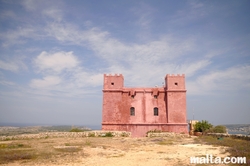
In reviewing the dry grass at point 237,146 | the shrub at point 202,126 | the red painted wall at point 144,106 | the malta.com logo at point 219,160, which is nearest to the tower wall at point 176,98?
the red painted wall at point 144,106

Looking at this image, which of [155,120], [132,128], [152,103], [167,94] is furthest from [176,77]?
[132,128]

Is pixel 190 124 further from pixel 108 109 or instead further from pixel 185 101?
pixel 108 109

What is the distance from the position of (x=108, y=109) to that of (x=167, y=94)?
9.19m

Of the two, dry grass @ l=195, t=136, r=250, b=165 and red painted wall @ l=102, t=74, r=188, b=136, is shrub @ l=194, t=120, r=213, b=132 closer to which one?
red painted wall @ l=102, t=74, r=188, b=136

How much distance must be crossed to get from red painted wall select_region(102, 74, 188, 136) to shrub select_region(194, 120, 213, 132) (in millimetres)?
1634

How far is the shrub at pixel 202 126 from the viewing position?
87.5 feet

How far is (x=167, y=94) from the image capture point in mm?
28844

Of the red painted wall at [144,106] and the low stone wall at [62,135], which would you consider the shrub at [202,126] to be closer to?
the red painted wall at [144,106]

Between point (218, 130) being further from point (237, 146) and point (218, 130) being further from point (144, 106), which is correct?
point (237, 146)

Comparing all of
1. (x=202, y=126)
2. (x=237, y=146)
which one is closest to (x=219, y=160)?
(x=237, y=146)

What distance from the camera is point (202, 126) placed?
27.0 metres

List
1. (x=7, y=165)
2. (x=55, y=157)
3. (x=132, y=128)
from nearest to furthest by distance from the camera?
(x=7, y=165) < (x=55, y=157) < (x=132, y=128)

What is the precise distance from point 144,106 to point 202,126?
8625 mm

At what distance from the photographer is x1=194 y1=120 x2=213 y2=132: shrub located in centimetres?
2666
